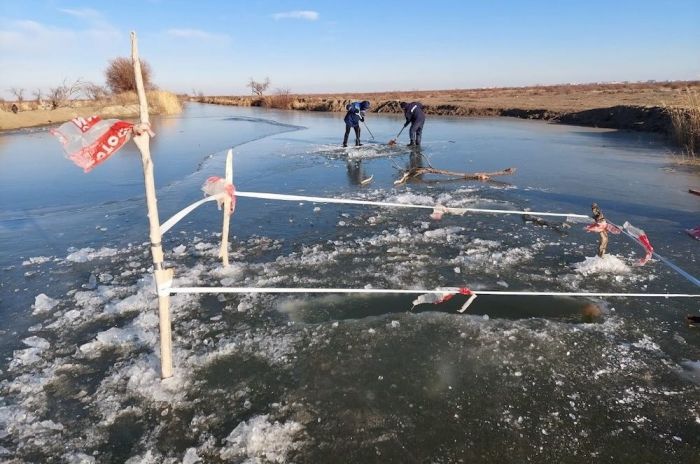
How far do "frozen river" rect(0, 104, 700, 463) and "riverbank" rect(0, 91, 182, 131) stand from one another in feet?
67.5

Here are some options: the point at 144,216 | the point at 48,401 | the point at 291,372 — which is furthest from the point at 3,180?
the point at 291,372

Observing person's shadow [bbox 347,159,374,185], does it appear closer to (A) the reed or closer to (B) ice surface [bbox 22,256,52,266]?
(B) ice surface [bbox 22,256,52,266]

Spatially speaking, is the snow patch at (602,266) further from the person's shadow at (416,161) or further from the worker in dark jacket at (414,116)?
the worker in dark jacket at (414,116)

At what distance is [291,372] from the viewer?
3.22 metres

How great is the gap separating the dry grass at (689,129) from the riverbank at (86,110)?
2544 cm

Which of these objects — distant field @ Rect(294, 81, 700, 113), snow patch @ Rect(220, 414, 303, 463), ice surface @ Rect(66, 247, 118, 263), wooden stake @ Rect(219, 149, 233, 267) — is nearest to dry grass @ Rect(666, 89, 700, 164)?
distant field @ Rect(294, 81, 700, 113)

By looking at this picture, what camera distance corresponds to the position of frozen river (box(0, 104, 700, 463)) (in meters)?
2.62

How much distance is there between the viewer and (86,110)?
29062mm

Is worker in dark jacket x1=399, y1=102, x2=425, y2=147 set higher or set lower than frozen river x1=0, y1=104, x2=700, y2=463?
higher

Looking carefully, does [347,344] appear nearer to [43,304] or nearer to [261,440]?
[261,440]

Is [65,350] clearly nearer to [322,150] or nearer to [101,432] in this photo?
[101,432]

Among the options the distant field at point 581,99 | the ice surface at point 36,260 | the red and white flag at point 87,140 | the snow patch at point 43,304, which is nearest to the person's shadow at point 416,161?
the distant field at point 581,99

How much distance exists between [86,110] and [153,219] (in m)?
32.3

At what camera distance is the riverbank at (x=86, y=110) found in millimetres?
24737
